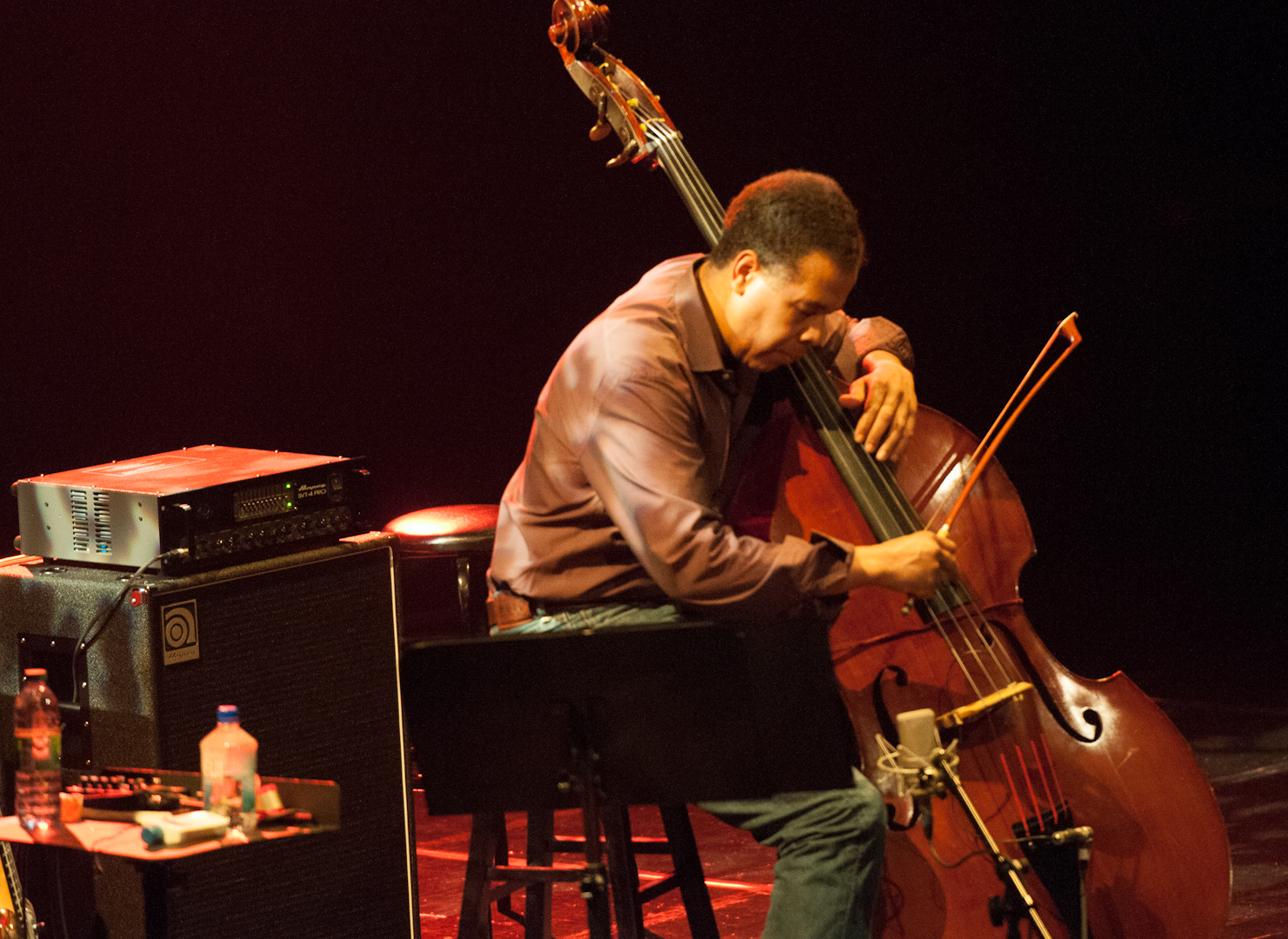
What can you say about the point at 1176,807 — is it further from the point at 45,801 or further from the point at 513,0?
the point at 513,0

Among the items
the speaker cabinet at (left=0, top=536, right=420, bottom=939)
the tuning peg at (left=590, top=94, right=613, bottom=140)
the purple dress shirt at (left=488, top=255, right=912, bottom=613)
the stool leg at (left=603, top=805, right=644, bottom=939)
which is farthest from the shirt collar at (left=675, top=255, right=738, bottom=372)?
the speaker cabinet at (left=0, top=536, right=420, bottom=939)

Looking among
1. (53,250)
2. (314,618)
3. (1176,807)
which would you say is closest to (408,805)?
(314,618)

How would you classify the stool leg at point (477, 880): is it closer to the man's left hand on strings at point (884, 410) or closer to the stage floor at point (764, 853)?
the stage floor at point (764, 853)

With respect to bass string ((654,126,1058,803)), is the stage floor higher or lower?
lower

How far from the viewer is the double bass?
233 centimetres

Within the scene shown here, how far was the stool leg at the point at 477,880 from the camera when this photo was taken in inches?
94.7

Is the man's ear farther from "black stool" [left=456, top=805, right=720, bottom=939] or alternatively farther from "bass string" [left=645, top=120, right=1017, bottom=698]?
"black stool" [left=456, top=805, right=720, bottom=939]

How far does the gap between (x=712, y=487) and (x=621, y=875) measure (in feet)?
2.05

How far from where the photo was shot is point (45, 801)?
7.66ft

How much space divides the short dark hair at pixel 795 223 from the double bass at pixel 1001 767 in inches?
13.4

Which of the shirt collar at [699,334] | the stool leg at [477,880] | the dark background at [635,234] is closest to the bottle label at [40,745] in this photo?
the stool leg at [477,880]

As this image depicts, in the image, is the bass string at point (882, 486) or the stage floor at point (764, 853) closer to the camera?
the bass string at point (882, 486)

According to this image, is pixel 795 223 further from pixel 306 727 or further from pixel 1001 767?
pixel 306 727

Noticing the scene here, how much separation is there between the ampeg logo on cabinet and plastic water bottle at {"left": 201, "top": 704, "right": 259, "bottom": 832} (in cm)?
43
